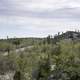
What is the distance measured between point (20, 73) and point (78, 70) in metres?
4.65

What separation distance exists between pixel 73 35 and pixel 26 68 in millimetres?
59330

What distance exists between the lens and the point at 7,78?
2056 cm

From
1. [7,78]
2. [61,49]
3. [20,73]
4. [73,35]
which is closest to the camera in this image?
[7,78]

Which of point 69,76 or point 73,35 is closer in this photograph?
point 69,76

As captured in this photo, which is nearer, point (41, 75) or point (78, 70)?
point (78, 70)

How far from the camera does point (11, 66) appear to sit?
72.7 ft

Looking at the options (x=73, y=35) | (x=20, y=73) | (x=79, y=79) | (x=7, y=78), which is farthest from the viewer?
(x=73, y=35)

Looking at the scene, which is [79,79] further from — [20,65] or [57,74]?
[20,65]

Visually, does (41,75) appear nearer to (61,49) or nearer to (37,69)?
(37,69)

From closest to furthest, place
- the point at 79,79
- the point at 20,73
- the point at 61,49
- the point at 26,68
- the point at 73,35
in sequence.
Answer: the point at 79,79, the point at 20,73, the point at 26,68, the point at 61,49, the point at 73,35

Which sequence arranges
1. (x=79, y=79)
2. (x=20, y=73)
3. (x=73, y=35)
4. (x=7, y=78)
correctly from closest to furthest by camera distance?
(x=79, y=79), (x=7, y=78), (x=20, y=73), (x=73, y=35)

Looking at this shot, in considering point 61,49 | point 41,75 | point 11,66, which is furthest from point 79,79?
point 61,49

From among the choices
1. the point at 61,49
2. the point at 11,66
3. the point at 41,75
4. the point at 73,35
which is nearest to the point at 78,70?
the point at 41,75

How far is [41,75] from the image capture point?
21719 mm
